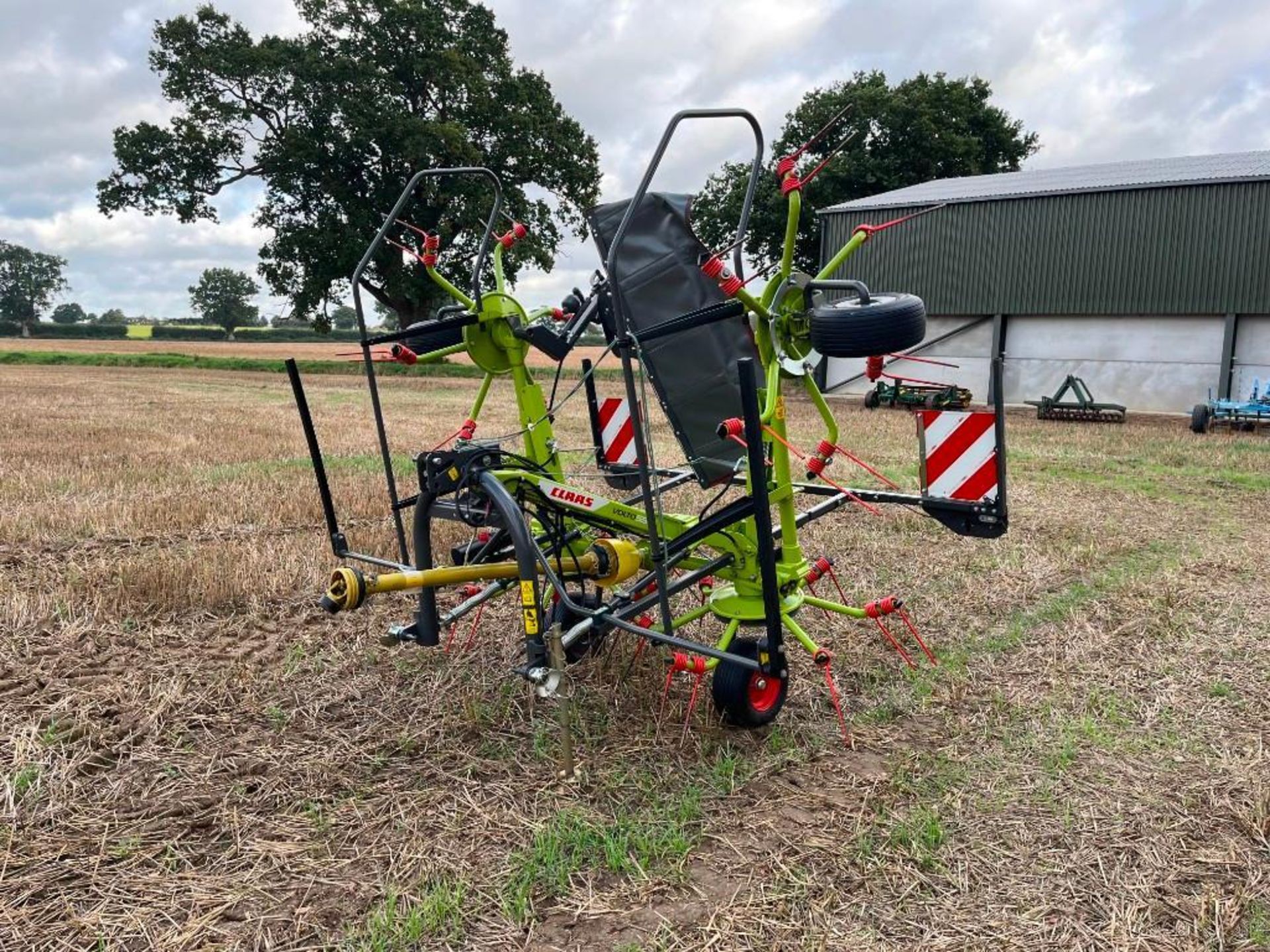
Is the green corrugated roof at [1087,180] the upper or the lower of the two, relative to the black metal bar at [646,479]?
upper

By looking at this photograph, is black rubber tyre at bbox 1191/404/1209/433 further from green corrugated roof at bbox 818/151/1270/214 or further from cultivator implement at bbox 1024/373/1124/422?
green corrugated roof at bbox 818/151/1270/214

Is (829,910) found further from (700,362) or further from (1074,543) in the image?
(1074,543)

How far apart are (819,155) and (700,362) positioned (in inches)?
1479

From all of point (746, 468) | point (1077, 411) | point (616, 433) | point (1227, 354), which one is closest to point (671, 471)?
point (616, 433)

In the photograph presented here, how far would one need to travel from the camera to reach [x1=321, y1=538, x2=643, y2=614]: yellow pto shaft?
351cm

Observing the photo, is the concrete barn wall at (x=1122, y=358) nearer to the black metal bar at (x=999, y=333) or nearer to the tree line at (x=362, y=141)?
the black metal bar at (x=999, y=333)

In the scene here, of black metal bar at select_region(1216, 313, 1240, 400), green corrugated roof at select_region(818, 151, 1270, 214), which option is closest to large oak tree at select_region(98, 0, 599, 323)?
green corrugated roof at select_region(818, 151, 1270, 214)

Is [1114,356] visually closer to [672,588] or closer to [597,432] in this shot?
[597,432]

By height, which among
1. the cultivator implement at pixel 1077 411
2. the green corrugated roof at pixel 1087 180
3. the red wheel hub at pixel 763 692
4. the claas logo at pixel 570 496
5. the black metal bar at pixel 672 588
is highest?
the green corrugated roof at pixel 1087 180

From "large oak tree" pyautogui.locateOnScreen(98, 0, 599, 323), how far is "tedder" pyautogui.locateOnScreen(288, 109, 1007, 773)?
26.4 metres

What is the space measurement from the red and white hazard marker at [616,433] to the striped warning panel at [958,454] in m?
1.80

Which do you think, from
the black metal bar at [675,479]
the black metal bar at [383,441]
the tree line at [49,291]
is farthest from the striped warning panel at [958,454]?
the tree line at [49,291]

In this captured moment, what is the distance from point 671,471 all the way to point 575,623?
3.99 feet

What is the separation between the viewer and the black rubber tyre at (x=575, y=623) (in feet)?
14.1
